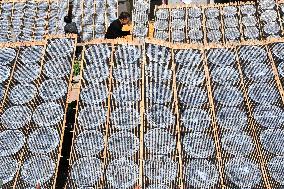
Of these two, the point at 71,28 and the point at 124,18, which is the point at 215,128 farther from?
the point at 71,28

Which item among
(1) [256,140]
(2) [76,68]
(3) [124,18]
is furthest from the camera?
(3) [124,18]

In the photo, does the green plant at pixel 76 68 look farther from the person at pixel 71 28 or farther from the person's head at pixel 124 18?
the person's head at pixel 124 18

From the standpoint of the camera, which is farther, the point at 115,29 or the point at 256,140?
the point at 115,29

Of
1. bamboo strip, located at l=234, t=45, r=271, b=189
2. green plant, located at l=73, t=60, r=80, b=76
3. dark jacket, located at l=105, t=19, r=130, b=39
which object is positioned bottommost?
bamboo strip, located at l=234, t=45, r=271, b=189

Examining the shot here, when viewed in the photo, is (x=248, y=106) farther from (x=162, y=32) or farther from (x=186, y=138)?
(x=162, y=32)

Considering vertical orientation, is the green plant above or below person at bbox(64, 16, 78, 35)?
below

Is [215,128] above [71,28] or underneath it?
underneath

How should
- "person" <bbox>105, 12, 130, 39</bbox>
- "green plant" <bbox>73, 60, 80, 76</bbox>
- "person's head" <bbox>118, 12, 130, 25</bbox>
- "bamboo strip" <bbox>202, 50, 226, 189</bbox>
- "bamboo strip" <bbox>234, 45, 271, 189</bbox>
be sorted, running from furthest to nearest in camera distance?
"person's head" <bbox>118, 12, 130, 25</bbox>, "person" <bbox>105, 12, 130, 39</bbox>, "green plant" <bbox>73, 60, 80, 76</bbox>, "bamboo strip" <bbox>202, 50, 226, 189</bbox>, "bamboo strip" <bbox>234, 45, 271, 189</bbox>

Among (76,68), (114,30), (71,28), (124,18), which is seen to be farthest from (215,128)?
(71,28)

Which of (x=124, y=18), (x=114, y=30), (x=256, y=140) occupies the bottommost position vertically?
(x=256, y=140)

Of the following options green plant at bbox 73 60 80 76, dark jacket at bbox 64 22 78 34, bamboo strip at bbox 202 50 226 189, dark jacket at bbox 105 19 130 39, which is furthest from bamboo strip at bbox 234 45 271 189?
dark jacket at bbox 64 22 78 34

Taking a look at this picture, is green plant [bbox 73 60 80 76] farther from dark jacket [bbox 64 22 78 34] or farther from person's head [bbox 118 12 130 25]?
person's head [bbox 118 12 130 25]

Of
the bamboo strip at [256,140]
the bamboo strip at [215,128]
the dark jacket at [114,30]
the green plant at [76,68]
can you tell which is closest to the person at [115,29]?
the dark jacket at [114,30]
